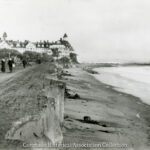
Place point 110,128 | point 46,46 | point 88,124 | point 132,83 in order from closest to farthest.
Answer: point 110,128 < point 88,124 < point 132,83 < point 46,46

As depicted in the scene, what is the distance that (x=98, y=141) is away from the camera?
287 inches

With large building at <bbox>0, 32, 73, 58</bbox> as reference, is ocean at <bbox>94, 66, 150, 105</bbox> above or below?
below

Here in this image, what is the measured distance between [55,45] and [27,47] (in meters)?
17.8

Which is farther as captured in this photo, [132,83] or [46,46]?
[46,46]

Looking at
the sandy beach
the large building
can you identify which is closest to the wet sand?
the sandy beach

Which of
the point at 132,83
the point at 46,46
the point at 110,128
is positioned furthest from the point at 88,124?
the point at 46,46

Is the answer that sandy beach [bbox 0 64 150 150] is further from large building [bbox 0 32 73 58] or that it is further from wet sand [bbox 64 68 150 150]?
large building [bbox 0 32 73 58]

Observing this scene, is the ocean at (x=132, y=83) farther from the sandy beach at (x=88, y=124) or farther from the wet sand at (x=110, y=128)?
the sandy beach at (x=88, y=124)

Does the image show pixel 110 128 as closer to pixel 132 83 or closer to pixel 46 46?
pixel 132 83

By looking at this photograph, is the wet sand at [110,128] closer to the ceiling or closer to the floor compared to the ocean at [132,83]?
closer to the ceiling

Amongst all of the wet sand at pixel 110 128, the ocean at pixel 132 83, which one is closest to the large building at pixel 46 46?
the ocean at pixel 132 83

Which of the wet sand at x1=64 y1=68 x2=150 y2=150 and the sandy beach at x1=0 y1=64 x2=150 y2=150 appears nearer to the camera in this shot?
the sandy beach at x1=0 y1=64 x2=150 y2=150

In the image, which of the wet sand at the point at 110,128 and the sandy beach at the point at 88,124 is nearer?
the sandy beach at the point at 88,124

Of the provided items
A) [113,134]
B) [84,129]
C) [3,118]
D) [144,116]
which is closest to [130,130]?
[113,134]
